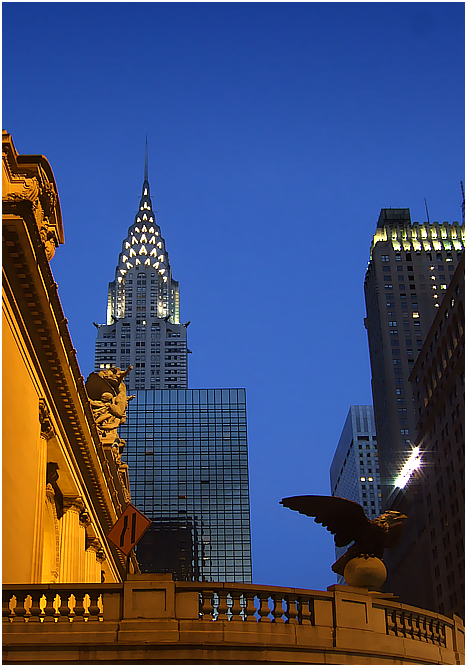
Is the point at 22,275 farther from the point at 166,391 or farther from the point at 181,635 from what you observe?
the point at 166,391

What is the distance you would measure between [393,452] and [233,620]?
139273mm

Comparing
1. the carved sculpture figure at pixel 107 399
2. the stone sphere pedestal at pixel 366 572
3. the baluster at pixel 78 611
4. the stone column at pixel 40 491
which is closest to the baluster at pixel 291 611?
the stone sphere pedestal at pixel 366 572

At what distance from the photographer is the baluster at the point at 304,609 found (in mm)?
16016

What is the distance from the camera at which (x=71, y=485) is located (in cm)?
3522

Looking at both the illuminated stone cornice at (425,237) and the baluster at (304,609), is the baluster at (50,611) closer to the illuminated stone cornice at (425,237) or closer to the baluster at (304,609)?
the baluster at (304,609)

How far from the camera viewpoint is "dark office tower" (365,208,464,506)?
152500 millimetres

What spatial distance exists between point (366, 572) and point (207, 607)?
4.29m

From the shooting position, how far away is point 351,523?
1872 centimetres

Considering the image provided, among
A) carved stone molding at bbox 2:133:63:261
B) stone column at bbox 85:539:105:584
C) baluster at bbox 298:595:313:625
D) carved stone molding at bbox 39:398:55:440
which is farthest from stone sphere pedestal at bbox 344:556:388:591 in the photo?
stone column at bbox 85:539:105:584

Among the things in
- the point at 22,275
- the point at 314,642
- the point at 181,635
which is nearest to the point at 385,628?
the point at 314,642

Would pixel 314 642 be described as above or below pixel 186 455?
below

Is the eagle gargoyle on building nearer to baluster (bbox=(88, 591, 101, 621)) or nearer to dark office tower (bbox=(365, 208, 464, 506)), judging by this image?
baluster (bbox=(88, 591, 101, 621))

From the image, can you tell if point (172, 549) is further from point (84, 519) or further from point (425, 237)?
point (84, 519)

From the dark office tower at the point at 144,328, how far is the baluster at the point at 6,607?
15438cm
